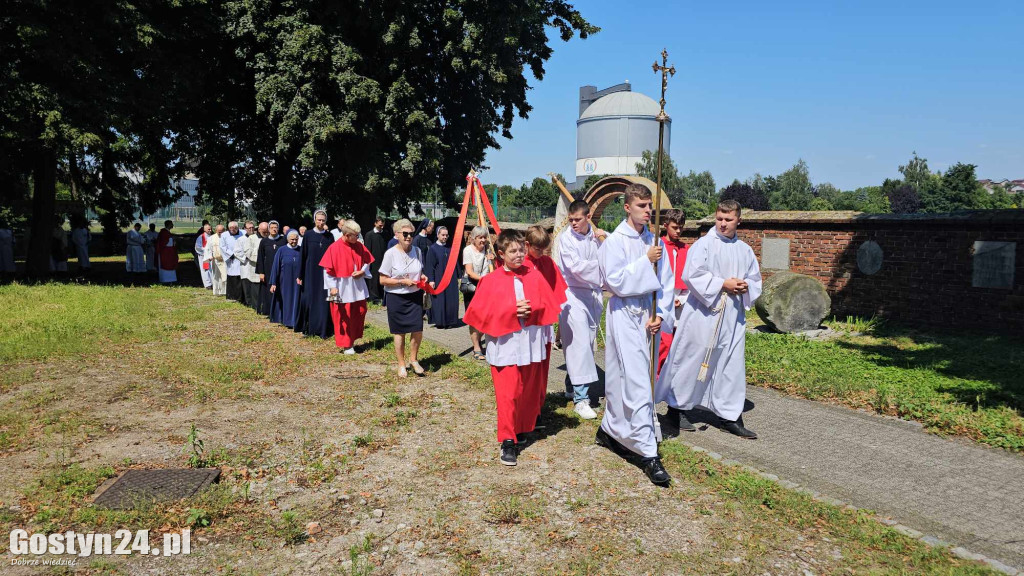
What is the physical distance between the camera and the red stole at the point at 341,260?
9.22 m

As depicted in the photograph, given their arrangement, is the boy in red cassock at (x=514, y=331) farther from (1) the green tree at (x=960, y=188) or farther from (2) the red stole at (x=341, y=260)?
(1) the green tree at (x=960, y=188)

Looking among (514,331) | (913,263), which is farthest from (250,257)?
(913,263)

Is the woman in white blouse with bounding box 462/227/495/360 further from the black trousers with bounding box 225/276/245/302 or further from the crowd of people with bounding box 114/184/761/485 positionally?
the black trousers with bounding box 225/276/245/302

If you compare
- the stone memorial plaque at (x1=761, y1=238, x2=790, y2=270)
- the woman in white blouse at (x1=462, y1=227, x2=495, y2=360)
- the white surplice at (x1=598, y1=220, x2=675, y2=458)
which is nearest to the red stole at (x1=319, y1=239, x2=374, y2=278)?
the woman in white blouse at (x1=462, y1=227, x2=495, y2=360)

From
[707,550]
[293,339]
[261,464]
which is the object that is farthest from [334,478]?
[293,339]

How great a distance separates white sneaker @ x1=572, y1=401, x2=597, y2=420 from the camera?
6.55 metres

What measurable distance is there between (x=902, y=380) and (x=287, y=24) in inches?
673

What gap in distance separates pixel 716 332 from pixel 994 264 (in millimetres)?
7179

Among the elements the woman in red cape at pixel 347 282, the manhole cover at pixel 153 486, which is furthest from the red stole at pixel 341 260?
the manhole cover at pixel 153 486

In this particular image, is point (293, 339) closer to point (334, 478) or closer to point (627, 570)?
point (334, 478)

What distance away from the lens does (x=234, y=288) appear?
1598 cm

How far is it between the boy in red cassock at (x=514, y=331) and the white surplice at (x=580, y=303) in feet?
2.82

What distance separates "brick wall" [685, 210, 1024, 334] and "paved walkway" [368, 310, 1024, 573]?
18.3 feet

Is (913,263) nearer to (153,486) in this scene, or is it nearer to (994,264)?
(994,264)
